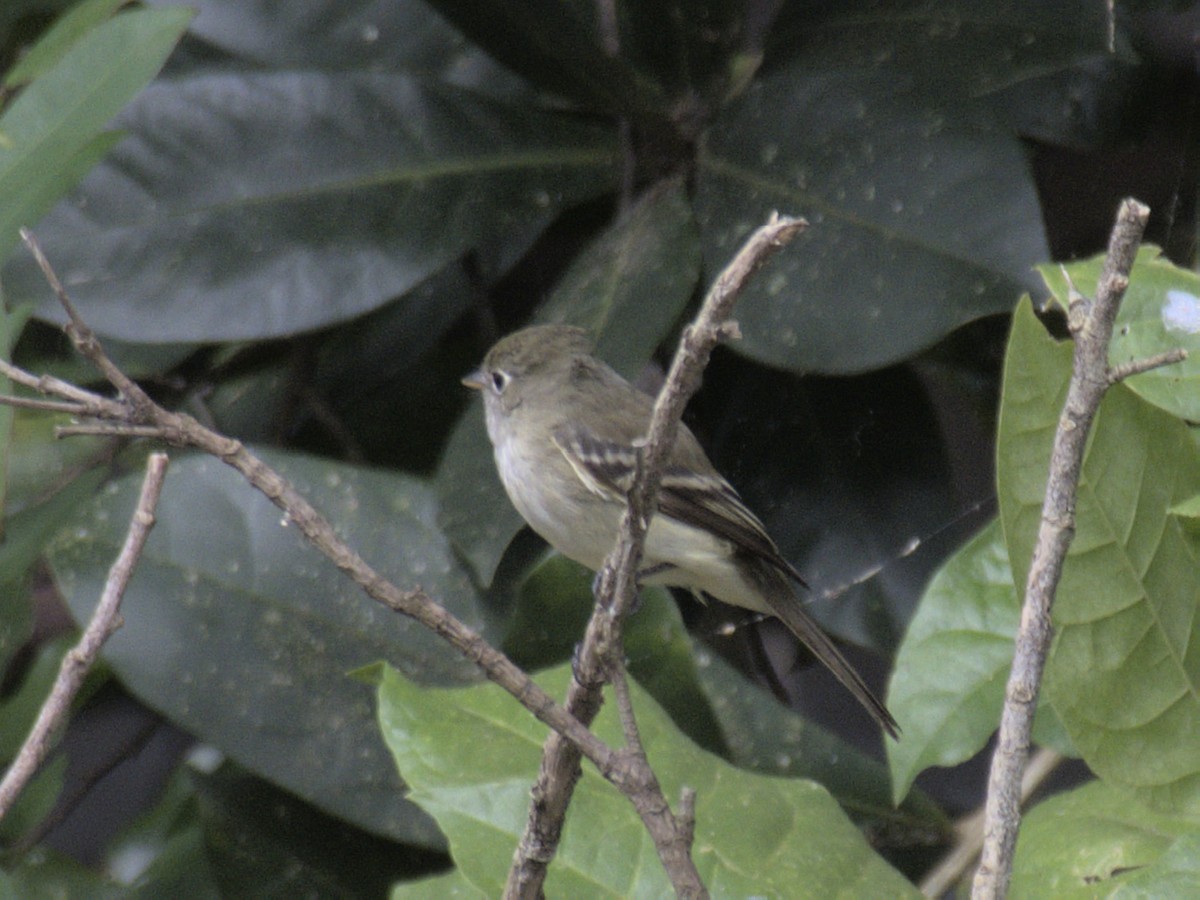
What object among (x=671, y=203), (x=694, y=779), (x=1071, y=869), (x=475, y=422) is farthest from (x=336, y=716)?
(x=1071, y=869)

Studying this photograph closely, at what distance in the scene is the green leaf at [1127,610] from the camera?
1.11m

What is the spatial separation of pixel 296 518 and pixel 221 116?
1090 mm

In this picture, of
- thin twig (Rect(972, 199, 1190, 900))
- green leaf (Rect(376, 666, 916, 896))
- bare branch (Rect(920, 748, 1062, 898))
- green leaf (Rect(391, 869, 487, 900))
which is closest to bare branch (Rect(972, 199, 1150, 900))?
thin twig (Rect(972, 199, 1190, 900))

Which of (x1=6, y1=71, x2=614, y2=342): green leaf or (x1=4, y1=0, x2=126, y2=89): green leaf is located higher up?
(x1=4, y1=0, x2=126, y2=89): green leaf

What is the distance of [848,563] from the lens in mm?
1657

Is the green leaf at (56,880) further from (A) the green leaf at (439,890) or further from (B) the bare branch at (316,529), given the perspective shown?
(B) the bare branch at (316,529)

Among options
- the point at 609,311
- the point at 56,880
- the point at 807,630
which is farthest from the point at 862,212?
the point at 56,880

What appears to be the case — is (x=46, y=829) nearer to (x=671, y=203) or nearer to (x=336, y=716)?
(x=336, y=716)

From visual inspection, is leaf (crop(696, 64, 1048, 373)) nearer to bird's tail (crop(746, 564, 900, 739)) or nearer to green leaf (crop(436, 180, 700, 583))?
green leaf (crop(436, 180, 700, 583))

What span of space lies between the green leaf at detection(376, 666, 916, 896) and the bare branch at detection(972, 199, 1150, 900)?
0.36 meters

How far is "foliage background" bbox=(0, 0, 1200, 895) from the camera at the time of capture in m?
1.56

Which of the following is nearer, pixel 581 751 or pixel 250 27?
pixel 581 751

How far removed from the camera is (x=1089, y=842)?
1.12 m

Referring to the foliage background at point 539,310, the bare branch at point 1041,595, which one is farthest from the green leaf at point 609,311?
the bare branch at point 1041,595
